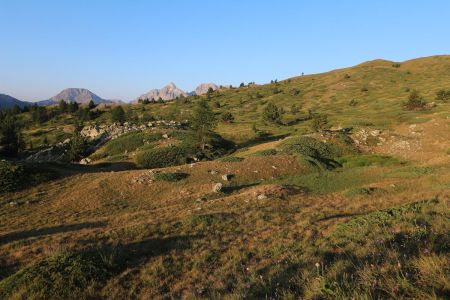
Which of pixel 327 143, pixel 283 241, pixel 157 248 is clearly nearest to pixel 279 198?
pixel 283 241

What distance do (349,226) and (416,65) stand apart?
444 feet

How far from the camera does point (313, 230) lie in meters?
12.7

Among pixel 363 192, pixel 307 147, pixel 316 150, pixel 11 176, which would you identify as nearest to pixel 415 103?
pixel 316 150

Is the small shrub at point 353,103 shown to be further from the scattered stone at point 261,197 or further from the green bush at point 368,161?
the scattered stone at point 261,197

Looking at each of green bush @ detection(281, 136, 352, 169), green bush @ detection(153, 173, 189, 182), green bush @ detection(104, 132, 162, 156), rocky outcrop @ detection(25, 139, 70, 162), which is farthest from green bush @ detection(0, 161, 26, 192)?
rocky outcrop @ detection(25, 139, 70, 162)

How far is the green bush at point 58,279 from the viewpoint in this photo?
838cm

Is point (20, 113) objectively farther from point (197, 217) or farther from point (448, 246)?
point (448, 246)

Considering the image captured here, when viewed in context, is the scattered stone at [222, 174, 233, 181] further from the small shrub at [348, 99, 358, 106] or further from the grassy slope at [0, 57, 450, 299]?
the small shrub at [348, 99, 358, 106]

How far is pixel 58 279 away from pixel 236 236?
6.44 meters

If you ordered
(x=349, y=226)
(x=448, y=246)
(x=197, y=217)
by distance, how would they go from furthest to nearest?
1. (x=197, y=217)
2. (x=349, y=226)
3. (x=448, y=246)

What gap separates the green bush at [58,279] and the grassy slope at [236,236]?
3cm

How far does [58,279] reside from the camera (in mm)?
8844

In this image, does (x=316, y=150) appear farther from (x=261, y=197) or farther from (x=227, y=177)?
(x=261, y=197)

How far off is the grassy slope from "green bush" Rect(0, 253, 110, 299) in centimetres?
3
